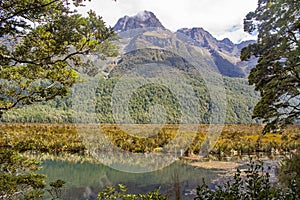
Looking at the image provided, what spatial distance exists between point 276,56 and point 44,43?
4.71m

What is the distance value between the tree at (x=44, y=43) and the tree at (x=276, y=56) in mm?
3518

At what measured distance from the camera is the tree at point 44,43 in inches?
169

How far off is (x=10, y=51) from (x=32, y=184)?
2386 mm

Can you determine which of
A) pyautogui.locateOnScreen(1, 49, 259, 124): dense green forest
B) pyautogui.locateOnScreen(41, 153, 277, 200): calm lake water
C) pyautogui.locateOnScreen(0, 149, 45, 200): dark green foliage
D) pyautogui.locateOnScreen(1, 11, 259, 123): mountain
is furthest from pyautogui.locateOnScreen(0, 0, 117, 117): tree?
pyautogui.locateOnScreen(1, 49, 259, 124): dense green forest

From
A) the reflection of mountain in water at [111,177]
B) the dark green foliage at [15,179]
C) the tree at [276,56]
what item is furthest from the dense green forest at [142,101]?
the dark green foliage at [15,179]

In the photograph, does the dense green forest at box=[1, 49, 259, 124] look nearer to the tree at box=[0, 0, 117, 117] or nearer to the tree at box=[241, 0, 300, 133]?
the tree at box=[241, 0, 300, 133]

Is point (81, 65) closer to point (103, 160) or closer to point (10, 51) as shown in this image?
point (10, 51)

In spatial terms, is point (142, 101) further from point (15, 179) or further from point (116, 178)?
point (15, 179)

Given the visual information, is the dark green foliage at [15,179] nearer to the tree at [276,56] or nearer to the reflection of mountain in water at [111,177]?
the reflection of mountain in water at [111,177]

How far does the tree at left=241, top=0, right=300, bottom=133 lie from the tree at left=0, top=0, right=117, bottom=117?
11.5ft

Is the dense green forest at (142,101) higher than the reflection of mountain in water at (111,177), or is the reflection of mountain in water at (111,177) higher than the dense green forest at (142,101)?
the dense green forest at (142,101)

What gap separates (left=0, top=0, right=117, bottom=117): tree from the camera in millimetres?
4301

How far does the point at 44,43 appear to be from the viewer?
4.62 m

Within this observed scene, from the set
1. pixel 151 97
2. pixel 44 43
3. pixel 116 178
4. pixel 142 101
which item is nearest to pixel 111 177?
pixel 116 178
